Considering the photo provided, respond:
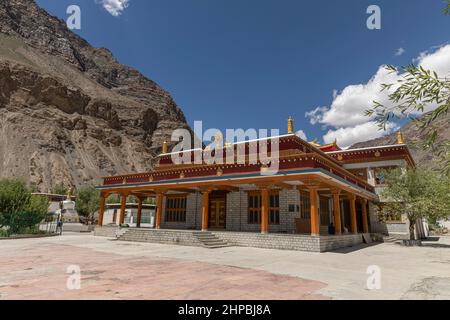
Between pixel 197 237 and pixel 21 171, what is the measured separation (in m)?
61.0

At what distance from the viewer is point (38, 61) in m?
97.2

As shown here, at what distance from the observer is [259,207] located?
830 inches

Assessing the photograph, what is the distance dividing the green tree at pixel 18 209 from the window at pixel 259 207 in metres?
18.1

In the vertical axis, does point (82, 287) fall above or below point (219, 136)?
below

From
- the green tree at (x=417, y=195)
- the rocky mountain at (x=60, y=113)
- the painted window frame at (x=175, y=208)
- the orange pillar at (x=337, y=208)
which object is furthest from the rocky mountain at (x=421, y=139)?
the rocky mountain at (x=60, y=113)

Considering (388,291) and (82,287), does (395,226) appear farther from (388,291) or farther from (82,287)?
(82,287)

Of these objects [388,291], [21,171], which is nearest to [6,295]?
[388,291]

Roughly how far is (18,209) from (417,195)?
101ft

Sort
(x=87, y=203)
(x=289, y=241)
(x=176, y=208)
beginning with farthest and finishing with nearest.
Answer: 1. (x=87, y=203)
2. (x=176, y=208)
3. (x=289, y=241)

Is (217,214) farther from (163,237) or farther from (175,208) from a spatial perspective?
(163,237)

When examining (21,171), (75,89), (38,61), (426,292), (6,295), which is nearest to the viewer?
(6,295)

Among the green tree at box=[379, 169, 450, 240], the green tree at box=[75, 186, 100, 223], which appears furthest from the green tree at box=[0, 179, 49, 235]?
the green tree at box=[379, 169, 450, 240]

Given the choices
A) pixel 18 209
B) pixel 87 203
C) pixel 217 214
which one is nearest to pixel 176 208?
pixel 217 214

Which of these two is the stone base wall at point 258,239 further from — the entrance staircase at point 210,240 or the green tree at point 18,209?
the green tree at point 18,209
